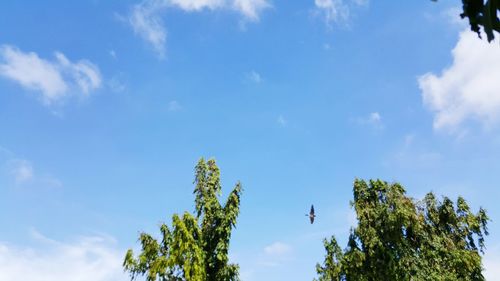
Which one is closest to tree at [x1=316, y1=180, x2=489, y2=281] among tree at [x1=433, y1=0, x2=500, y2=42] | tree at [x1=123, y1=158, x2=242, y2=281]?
tree at [x1=123, y1=158, x2=242, y2=281]

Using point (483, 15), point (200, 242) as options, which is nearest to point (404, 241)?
point (200, 242)

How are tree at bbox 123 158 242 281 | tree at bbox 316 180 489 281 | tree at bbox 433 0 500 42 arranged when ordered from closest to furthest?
1. tree at bbox 433 0 500 42
2. tree at bbox 123 158 242 281
3. tree at bbox 316 180 489 281

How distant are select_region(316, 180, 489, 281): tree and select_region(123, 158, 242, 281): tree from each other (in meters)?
9.29

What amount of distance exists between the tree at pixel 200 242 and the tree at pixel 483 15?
19.3 metres

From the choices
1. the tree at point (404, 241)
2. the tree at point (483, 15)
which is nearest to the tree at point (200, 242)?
the tree at point (404, 241)

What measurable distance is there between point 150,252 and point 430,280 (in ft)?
53.7

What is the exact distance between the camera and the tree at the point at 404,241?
26375mm

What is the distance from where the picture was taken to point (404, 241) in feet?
89.5

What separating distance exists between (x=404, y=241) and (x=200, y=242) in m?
13.7

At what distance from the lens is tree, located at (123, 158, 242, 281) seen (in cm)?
1995

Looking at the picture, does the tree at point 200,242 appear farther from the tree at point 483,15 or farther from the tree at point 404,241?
the tree at point 483,15

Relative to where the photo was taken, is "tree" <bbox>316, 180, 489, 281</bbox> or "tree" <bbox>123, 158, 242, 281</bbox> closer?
"tree" <bbox>123, 158, 242, 281</bbox>

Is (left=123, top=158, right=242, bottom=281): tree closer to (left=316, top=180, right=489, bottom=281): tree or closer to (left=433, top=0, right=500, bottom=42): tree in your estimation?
(left=316, top=180, right=489, bottom=281): tree

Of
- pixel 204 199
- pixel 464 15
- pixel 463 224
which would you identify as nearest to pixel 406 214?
pixel 463 224
